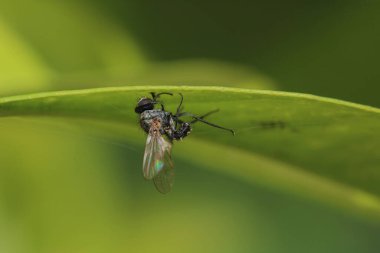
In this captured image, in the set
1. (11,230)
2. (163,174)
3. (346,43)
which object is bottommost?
(11,230)

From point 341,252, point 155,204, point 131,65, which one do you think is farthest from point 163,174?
point 341,252

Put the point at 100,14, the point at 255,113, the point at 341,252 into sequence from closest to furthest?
the point at 255,113, the point at 341,252, the point at 100,14

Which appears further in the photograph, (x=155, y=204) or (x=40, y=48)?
(x=40, y=48)

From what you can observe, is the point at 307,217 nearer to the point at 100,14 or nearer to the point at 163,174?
the point at 163,174

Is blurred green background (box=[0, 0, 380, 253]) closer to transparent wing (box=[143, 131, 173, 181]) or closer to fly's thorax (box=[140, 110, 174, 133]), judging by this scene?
transparent wing (box=[143, 131, 173, 181])

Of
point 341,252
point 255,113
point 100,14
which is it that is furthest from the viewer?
point 100,14

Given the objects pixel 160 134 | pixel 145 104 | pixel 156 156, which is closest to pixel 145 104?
pixel 145 104

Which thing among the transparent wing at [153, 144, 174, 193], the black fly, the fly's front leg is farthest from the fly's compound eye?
the transparent wing at [153, 144, 174, 193]
